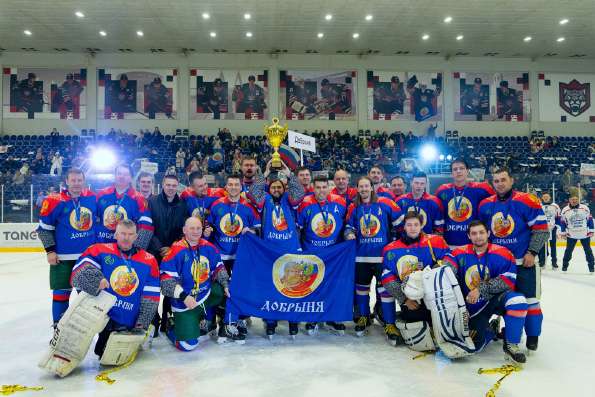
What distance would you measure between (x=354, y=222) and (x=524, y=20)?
1467 cm

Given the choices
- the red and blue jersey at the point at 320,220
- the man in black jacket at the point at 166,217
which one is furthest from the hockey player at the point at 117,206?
the red and blue jersey at the point at 320,220

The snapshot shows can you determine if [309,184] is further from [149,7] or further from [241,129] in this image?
[241,129]

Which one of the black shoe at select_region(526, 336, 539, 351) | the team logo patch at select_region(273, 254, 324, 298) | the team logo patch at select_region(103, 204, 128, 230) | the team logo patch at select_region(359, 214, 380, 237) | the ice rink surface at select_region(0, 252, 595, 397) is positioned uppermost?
the team logo patch at select_region(103, 204, 128, 230)

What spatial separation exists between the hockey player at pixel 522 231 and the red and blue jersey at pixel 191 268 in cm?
258

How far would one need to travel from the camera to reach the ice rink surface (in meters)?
2.93

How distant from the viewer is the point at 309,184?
16.3ft

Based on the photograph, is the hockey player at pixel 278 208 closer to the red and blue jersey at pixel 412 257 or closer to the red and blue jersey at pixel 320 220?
the red and blue jersey at pixel 320 220

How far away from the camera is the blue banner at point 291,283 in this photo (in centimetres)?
408

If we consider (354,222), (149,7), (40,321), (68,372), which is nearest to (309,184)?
(354,222)

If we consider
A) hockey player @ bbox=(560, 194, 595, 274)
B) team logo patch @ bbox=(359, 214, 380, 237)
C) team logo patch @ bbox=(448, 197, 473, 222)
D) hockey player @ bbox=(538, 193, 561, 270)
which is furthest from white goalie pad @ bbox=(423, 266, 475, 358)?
hockey player @ bbox=(538, 193, 561, 270)

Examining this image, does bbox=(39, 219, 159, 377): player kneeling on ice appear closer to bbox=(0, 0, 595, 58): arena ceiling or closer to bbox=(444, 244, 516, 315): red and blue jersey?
bbox=(444, 244, 516, 315): red and blue jersey

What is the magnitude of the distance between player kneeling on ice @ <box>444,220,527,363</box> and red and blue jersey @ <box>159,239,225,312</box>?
208 centimetres

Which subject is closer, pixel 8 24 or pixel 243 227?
pixel 243 227

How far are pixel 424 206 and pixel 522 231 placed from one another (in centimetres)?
97
